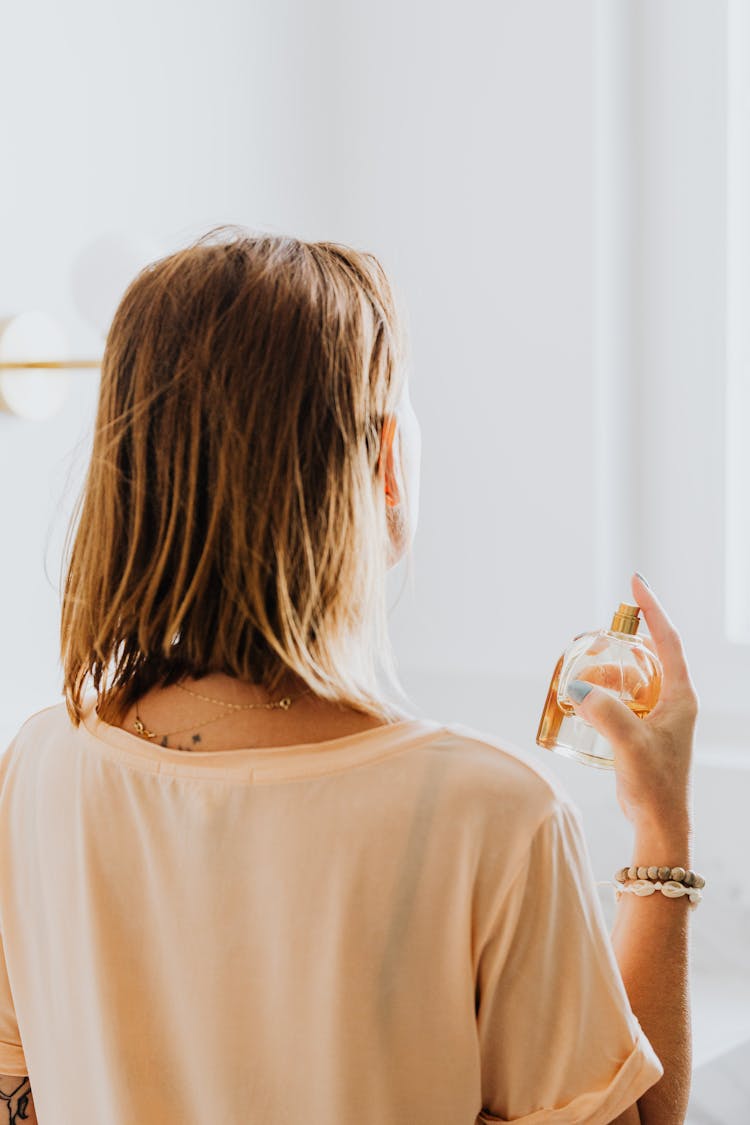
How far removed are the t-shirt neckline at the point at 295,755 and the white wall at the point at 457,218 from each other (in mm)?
597

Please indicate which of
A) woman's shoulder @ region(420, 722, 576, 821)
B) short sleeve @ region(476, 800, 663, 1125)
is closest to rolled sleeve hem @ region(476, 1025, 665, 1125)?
short sleeve @ region(476, 800, 663, 1125)

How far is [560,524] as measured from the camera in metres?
1.42

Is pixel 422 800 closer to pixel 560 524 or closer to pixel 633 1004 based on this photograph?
pixel 633 1004

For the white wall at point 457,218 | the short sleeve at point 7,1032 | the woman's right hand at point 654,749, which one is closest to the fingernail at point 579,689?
the woman's right hand at point 654,749

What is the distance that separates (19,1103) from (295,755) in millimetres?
311

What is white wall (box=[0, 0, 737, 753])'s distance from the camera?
121 cm

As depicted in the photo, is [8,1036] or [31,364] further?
[31,364]

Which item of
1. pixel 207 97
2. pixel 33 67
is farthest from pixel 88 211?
pixel 207 97

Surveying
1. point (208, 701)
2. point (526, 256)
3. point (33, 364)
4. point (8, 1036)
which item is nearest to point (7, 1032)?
point (8, 1036)

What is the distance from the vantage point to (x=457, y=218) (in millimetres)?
1476

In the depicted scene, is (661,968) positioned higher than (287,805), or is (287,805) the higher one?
(287,805)

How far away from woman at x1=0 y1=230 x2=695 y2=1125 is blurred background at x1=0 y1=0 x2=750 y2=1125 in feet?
1.93

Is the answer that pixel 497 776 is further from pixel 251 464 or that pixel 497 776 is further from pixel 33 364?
pixel 33 364

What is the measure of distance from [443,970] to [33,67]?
862 millimetres
